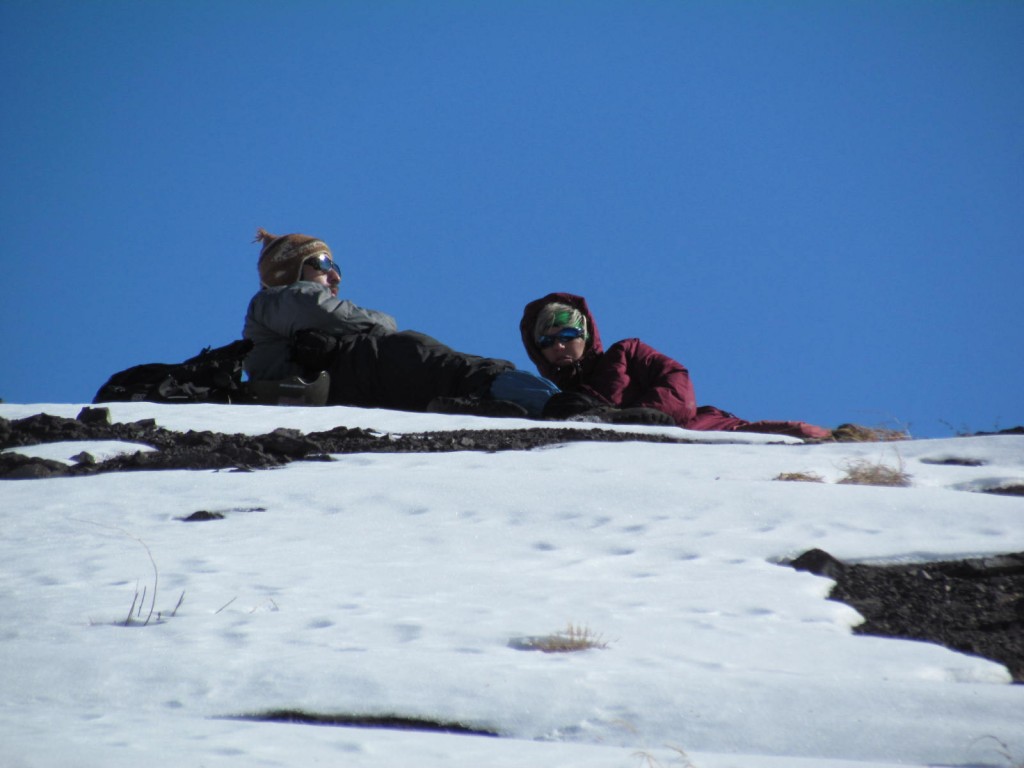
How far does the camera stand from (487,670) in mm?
2852

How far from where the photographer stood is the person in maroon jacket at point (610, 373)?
9797 millimetres

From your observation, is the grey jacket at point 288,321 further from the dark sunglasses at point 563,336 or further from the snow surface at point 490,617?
the snow surface at point 490,617

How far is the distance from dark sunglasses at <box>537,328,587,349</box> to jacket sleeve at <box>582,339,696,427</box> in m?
0.29

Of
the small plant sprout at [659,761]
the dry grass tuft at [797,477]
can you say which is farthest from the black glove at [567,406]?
the small plant sprout at [659,761]

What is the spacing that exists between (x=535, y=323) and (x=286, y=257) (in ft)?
8.53

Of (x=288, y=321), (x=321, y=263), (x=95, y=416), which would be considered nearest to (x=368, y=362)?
(x=288, y=321)

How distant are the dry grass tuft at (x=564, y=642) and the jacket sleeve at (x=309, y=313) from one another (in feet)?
24.0

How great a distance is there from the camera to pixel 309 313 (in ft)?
33.6

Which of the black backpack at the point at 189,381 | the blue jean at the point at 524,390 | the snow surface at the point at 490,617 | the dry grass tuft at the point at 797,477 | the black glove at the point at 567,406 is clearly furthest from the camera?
the black backpack at the point at 189,381

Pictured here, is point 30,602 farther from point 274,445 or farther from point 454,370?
point 454,370

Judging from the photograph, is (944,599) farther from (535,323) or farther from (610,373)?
(535,323)

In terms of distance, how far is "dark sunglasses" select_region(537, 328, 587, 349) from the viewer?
10531 millimetres

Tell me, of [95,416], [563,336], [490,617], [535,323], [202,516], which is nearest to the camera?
[490,617]

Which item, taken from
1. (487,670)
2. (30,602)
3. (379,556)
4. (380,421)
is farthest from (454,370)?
(487,670)
